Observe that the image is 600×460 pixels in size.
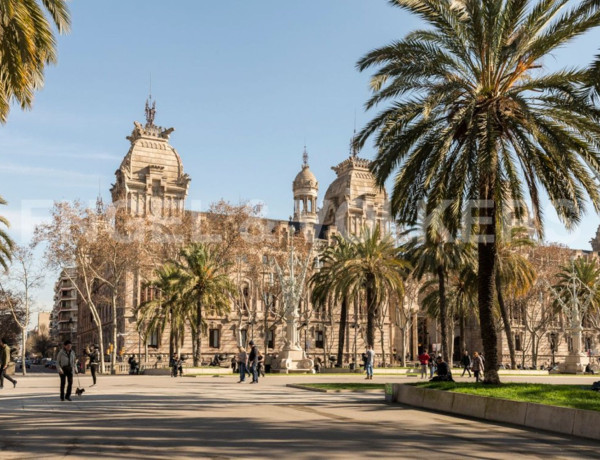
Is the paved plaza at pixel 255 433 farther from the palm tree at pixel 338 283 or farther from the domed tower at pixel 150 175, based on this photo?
the domed tower at pixel 150 175

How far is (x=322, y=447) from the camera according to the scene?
10.1m

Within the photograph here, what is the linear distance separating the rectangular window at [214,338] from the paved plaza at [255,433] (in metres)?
49.9

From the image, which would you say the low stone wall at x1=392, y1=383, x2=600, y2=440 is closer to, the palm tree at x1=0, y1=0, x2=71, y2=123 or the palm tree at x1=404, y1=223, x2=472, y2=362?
the palm tree at x1=0, y1=0, x2=71, y2=123

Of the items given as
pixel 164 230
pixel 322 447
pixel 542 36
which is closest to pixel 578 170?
pixel 542 36

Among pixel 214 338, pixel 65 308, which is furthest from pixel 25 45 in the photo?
pixel 65 308

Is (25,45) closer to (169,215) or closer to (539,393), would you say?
(539,393)

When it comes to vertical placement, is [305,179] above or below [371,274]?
above

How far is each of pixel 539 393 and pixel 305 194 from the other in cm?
7709

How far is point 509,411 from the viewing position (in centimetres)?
1393

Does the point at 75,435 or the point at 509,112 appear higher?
the point at 509,112

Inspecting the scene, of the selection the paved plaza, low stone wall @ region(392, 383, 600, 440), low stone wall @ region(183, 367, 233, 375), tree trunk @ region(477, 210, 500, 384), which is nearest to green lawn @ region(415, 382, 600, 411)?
low stone wall @ region(392, 383, 600, 440)

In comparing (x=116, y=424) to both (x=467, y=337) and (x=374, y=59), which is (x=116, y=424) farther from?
(x=467, y=337)

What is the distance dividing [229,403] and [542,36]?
12.5 m

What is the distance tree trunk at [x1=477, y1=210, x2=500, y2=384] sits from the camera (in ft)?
58.5
